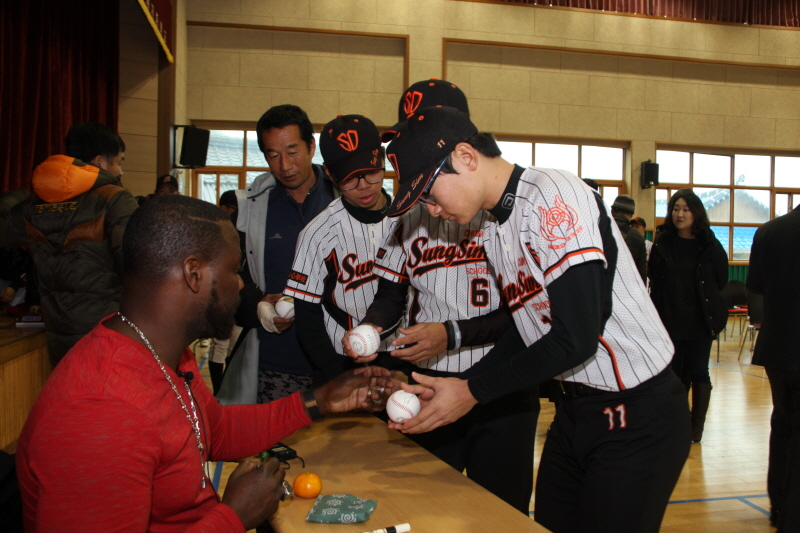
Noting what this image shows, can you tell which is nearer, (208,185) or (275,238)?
(275,238)

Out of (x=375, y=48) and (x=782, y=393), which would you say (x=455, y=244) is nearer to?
(x=782, y=393)

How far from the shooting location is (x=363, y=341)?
76.8 inches

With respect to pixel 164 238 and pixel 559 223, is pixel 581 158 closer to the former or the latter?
pixel 559 223

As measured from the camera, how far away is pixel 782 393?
3.03 metres

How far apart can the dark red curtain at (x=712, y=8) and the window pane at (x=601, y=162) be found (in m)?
2.66

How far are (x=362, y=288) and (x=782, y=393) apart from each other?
2250 millimetres

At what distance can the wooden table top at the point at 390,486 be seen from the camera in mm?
1366

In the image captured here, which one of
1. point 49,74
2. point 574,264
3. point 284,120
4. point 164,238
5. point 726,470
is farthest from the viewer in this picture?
point 49,74

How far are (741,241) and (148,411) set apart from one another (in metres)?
14.1

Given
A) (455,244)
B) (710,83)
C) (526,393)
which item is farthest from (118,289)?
(710,83)

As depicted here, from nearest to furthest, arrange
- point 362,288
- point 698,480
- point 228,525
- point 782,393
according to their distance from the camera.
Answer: point 228,525 < point 362,288 < point 782,393 < point 698,480

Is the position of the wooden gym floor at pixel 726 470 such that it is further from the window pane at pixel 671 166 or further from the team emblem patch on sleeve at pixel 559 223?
the window pane at pixel 671 166

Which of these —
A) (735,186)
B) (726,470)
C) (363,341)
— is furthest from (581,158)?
(363,341)

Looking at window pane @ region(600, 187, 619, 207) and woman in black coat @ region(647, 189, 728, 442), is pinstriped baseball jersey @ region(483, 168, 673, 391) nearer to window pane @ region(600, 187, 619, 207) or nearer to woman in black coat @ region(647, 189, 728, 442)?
woman in black coat @ region(647, 189, 728, 442)
